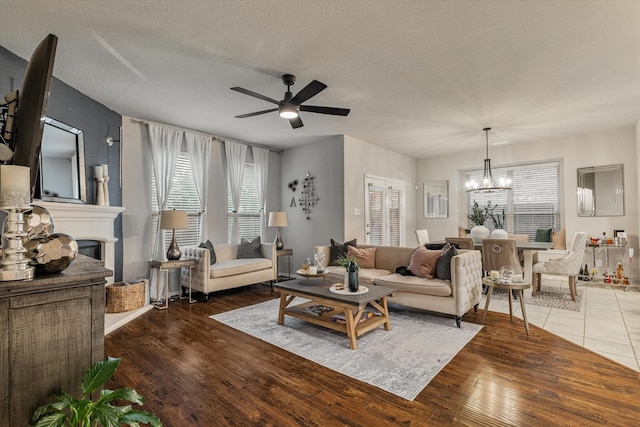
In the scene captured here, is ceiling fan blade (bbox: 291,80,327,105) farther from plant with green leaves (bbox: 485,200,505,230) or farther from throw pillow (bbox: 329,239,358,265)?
plant with green leaves (bbox: 485,200,505,230)

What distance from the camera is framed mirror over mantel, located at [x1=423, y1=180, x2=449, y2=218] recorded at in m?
7.60

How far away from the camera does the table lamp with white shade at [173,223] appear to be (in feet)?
14.9

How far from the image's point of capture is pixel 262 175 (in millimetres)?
6461

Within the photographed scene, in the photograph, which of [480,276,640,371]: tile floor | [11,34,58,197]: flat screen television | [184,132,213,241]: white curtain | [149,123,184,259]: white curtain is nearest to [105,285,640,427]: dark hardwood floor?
[480,276,640,371]: tile floor

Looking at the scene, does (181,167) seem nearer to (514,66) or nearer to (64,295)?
(64,295)

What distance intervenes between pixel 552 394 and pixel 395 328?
4.89 ft

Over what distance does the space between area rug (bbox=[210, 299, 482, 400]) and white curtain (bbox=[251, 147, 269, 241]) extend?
2738 mm

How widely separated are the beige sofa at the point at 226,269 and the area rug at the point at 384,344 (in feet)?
2.60

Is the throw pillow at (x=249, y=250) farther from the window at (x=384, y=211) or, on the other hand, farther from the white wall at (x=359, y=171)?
the window at (x=384, y=211)

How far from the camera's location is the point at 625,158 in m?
5.51

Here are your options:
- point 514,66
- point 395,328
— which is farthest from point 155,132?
point 514,66

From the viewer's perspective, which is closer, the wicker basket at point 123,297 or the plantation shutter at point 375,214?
the wicker basket at point 123,297

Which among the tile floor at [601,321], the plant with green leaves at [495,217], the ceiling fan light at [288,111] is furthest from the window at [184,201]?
the plant with green leaves at [495,217]

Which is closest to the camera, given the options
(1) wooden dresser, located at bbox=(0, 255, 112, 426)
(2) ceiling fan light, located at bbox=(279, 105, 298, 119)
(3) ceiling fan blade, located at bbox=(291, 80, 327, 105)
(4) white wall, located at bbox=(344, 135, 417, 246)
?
(1) wooden dresser, located at bbox=(0, 255, 112, 426)
